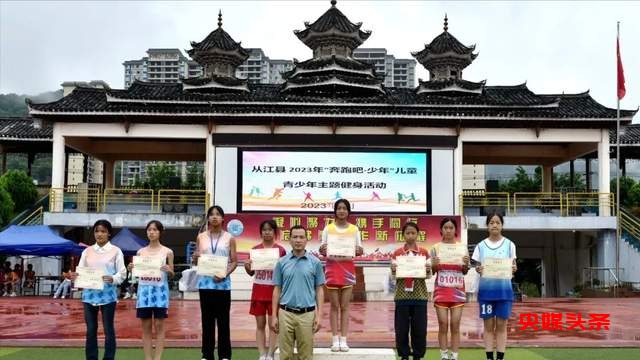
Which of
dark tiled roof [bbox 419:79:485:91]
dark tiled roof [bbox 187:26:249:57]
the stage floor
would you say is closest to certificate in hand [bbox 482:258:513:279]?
the stage floor

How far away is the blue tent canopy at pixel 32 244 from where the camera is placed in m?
17.2

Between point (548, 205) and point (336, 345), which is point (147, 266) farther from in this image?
point (548, 205)

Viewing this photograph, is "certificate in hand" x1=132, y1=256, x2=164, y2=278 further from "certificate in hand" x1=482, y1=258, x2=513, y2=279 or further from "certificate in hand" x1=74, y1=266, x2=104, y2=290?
"certificate in hand" x1=482, y1=258, x2=513, y2=279

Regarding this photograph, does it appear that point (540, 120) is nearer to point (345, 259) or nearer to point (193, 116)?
point (193, 116)

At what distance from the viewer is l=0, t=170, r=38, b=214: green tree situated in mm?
24469

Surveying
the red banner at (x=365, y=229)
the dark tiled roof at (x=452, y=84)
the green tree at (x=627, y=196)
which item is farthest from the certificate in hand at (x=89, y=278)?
the green tree at (x=627, y=196)

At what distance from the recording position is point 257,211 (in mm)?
19609

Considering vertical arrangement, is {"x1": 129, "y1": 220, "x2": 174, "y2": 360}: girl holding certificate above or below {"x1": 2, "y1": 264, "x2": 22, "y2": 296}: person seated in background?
above

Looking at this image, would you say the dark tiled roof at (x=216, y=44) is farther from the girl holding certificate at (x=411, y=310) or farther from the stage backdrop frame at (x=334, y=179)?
the girl holding certificate at (x=411, y=310)

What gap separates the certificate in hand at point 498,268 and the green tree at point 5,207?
19.2 meters

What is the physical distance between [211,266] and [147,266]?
2.02 feet

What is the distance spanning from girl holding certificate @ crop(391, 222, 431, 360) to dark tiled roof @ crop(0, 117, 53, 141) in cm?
2070

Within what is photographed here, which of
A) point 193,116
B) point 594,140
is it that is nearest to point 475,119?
point 594,140

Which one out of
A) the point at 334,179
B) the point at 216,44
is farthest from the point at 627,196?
the point at 216,44
